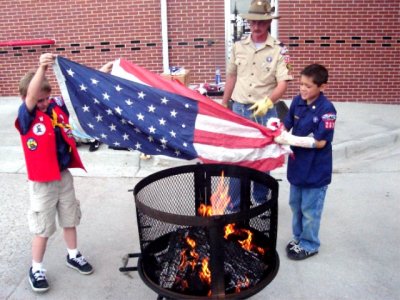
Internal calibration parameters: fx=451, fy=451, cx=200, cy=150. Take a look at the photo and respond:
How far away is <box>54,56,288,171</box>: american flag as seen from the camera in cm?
303

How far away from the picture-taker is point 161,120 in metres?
3.03

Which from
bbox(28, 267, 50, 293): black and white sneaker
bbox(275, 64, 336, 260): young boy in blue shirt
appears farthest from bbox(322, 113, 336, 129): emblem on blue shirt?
bbox(28, 267, 50, 293): black and white sneaker

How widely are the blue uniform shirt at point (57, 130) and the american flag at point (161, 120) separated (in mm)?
157

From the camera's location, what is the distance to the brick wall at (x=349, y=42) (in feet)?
24.3

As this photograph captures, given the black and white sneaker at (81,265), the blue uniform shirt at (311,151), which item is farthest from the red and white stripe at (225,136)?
the black and white sneaker at (81,265)

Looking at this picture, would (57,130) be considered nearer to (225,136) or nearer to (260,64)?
(225,136)

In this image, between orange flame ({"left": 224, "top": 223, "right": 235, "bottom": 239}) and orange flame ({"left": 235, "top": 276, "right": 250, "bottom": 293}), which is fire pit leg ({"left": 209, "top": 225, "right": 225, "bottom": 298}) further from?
orange flame ({"left": 224, "top": 223, "right": 235, "bottom": 239})

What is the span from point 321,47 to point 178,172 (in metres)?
5.36

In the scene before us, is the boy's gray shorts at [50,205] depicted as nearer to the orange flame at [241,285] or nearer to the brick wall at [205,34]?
the orange flame at [241,285]

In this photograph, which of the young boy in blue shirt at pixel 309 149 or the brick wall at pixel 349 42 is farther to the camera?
the brick wall at pixel 349 42

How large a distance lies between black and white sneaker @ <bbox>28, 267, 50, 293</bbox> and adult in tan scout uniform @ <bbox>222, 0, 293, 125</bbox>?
2088mm

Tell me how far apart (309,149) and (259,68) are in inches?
39.2

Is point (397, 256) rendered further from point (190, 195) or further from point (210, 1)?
point (210, 1)

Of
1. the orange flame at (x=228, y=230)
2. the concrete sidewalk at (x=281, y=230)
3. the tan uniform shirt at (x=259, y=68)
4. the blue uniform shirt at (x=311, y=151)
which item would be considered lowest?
the concrete sidewalk at (x=281, y=230)
